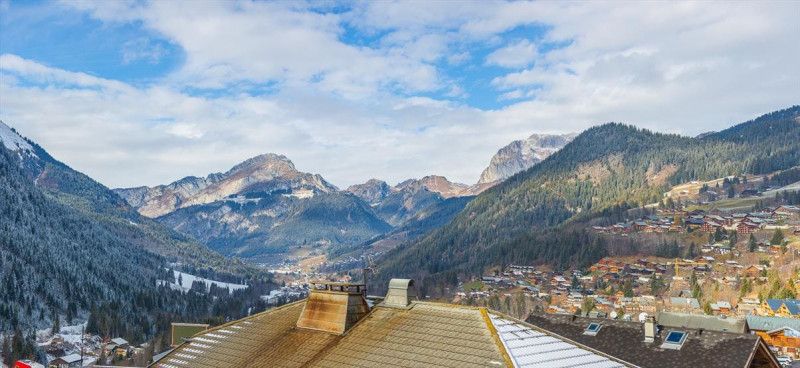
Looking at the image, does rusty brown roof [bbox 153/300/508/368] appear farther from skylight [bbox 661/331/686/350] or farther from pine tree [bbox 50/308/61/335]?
pine tree [bbox 50/308/61/335]

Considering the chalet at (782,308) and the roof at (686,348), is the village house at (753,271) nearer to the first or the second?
the chalet at (782,308)

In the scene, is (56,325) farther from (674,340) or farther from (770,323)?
(674,340)

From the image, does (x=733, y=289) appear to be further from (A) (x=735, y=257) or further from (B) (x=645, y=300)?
(A) (x=735, y=257)

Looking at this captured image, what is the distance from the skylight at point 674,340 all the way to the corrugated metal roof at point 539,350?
10493mm

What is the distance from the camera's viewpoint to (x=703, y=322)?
36875 mm

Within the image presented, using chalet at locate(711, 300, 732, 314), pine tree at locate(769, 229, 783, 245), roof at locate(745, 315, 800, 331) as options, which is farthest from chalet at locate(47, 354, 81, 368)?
pine tree at locate(769, 229, 783, 245)

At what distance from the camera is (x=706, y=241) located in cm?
19538

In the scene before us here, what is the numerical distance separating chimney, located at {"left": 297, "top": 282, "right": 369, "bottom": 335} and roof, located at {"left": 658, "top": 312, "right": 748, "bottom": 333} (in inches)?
783

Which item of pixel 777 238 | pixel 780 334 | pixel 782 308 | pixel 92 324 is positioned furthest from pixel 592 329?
pixel 92 324

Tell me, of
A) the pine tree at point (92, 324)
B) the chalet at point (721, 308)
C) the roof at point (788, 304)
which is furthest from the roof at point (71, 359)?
the roof at point (788, 304)

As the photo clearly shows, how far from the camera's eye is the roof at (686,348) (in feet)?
96.8

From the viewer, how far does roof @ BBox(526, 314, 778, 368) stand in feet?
96.8

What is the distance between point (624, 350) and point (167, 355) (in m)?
23.3

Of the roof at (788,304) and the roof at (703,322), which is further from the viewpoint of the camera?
the roof at (788,304)
